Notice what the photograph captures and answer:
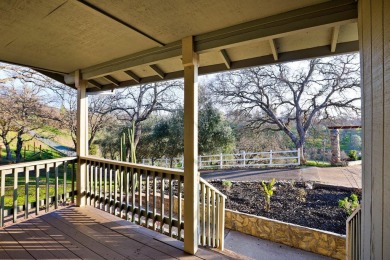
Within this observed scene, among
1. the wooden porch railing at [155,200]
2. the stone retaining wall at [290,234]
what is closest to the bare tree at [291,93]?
the stone retaining wall at [290,234]

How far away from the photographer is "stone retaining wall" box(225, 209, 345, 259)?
430 cm

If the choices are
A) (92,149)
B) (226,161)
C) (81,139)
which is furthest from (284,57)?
(92,149)

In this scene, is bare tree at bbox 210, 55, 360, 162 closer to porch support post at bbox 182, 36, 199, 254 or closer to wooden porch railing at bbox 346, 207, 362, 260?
wooden porch railing at bbox 346, 207, 362, 260

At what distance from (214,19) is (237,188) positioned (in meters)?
6.47

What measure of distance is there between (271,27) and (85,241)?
128 inches

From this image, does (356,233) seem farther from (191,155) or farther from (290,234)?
(290,234)

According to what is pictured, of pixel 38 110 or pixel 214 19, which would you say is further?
pixel 38 110

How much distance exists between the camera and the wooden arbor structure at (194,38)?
1193mm

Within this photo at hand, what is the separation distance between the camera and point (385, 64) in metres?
0.79

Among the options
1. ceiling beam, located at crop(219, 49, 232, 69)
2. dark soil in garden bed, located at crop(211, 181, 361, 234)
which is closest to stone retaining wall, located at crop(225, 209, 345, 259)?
dark soil in garden bed, located at crop(211, 181, 361, 234)

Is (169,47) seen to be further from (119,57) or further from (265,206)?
(265,206)

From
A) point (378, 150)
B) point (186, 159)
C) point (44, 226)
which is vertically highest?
point (378, 150)

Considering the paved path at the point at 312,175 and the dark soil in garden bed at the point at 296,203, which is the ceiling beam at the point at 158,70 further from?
the paved path at the point at 312,175

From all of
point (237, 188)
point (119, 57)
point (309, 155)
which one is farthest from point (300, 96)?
point (119, 57)
